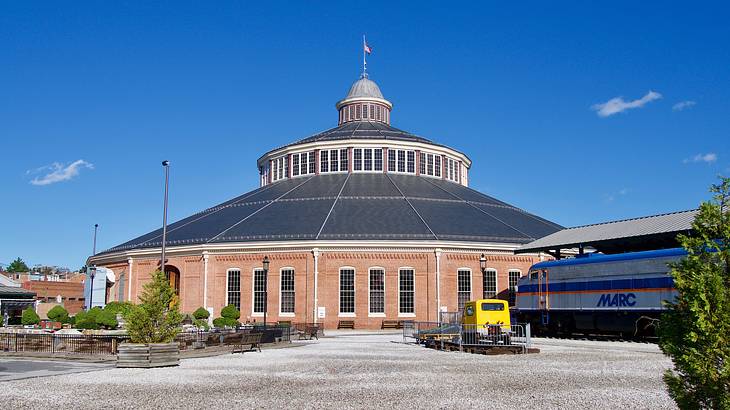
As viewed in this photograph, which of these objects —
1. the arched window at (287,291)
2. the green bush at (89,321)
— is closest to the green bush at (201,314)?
the arched window at (287,291)

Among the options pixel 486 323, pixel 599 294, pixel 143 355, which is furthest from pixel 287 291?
pixel 143 355

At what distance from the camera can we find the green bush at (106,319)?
39531 mm

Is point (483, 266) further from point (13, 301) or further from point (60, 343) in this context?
point (13, 301)

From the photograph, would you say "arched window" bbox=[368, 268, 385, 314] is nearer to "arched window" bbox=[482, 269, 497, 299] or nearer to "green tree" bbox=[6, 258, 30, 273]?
"arched window" bbox=[482, 269, 497, 299]

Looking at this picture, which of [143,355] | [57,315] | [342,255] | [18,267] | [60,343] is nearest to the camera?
[143,355]

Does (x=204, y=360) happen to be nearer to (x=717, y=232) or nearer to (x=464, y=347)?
(x=464, y=347)

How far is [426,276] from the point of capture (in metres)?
50.7

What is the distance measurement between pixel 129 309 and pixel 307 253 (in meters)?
28.1

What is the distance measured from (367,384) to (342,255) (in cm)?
3332

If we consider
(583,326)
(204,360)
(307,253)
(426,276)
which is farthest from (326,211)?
(204,360)

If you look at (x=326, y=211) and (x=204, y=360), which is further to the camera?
(x=326, y=211)

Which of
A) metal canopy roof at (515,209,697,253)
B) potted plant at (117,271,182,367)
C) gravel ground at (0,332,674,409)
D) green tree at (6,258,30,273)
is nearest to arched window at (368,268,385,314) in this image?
metal canopy roof at (515,209,697,253)

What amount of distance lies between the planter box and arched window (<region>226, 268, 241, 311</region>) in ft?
101

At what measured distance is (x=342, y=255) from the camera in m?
50.7
